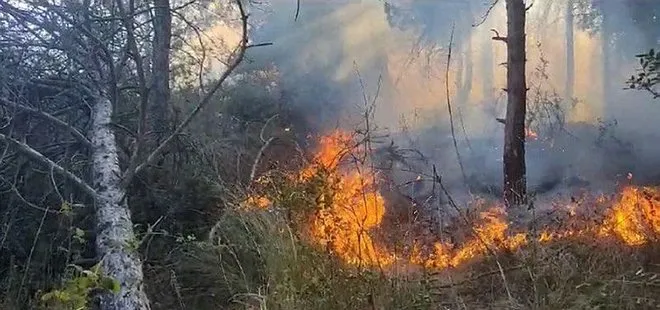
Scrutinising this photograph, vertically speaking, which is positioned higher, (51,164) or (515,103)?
(515,103)

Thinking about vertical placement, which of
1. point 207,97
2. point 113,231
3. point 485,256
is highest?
point 207,97

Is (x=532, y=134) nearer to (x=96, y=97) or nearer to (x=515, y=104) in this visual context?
(x=515, y=104)

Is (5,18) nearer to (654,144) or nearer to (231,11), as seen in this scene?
(231,11)

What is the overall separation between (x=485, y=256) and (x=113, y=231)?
2.98m

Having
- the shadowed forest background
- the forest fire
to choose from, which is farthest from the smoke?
the forest fire

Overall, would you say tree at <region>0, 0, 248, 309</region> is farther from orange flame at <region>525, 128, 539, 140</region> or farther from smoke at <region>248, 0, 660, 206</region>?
orange flame at <region>525, 128, 539, 140</region>

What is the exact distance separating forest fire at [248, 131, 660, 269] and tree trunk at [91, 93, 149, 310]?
112 cm

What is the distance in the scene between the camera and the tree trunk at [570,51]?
66.0 ft

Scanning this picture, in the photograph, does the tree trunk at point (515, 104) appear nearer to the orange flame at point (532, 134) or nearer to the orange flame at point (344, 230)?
the orange flame at point (344, 230)

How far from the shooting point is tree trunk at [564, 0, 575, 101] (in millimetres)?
20106

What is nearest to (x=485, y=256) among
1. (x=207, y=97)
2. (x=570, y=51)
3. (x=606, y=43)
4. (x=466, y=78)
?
(x=207, y=97)

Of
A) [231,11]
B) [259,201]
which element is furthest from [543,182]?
[259,201]

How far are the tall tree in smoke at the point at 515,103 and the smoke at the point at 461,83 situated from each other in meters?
1.68

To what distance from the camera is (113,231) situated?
465 centimetres
